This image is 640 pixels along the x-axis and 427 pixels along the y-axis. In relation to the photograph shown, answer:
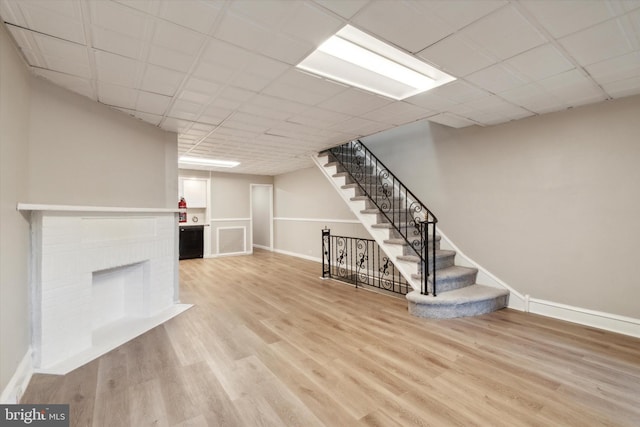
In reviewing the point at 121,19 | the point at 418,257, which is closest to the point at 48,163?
the point at 121,19

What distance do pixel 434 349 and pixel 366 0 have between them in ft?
9.65

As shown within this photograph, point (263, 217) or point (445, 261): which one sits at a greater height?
point (263, 217)

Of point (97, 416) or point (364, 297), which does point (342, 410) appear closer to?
point (97, 416)

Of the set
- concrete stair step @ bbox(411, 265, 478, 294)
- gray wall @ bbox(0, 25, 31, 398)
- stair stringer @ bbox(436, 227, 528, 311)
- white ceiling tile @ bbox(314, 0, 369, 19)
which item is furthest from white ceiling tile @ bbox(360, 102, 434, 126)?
gray wall @ bbox(0, 25, 31, 398)

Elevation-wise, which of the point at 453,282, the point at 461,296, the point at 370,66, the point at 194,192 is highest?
the point at 370,66

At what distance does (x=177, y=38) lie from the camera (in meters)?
1.93

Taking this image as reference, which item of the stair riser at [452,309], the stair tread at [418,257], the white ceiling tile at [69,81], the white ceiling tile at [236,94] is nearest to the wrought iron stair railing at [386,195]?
the stair tread at [418,257]

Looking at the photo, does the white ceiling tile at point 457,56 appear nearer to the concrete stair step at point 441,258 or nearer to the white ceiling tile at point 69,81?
the concrete stair step at point 441,258

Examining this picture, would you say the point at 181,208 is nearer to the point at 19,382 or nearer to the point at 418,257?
the point at 19,382

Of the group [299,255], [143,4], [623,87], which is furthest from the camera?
[299,255]

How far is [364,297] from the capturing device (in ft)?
14.6

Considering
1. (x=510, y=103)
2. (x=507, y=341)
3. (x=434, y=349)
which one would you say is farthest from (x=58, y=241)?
(x=510, y=103)

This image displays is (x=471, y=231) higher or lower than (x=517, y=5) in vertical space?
lower

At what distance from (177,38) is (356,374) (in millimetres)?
2911
